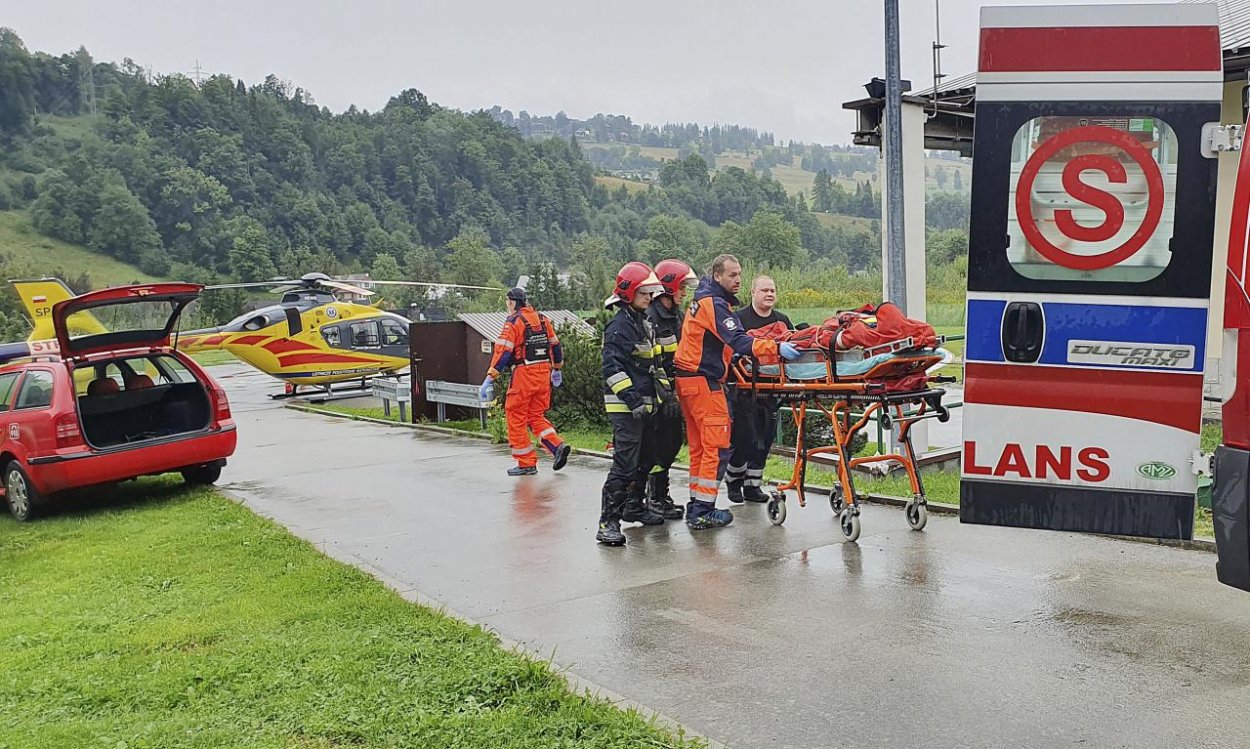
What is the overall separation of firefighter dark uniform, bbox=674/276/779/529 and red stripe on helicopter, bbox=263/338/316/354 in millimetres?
17644

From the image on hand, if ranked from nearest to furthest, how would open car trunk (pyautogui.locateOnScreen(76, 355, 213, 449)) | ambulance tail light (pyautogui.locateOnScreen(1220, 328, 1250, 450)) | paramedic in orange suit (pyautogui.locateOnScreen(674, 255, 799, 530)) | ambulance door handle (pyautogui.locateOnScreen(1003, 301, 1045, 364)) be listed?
1. ambulance tail light (pyautogui.locateOnScreen(1220, 328, 1250, 450))
2. ambulance door handle (pyautogui.locateOnScreen(1003, 301, 1045, 364))
3. paramedic in orange suit (pyautogui.locateOnScreen(674, 255, 799, 530))
4. open car trunk (pyautogui.locateOnScreen(76, 355, 213, 449))

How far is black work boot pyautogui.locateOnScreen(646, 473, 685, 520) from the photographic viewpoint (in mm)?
8609

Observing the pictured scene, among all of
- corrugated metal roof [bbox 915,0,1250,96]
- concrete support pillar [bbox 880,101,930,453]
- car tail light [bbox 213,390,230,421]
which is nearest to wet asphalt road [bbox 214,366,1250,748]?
car tail light [bbox 213,390,230,421]

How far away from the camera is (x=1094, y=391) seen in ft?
15.9

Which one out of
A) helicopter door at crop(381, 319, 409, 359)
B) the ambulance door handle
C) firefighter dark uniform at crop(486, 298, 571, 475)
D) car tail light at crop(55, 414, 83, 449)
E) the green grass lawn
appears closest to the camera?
the green grass lawn

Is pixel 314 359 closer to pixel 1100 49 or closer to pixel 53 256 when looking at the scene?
pixel 1100 49

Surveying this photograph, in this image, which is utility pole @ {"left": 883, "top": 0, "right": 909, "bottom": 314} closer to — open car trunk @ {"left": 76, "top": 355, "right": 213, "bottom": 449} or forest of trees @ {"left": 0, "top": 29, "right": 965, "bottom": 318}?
open car trunk @ {"left": 76, "top": 355, "right": 213, "bottom": 449}

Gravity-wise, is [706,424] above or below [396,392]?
above

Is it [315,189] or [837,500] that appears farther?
[315,189]

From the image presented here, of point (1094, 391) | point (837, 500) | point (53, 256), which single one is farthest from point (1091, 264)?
point (53, 256)

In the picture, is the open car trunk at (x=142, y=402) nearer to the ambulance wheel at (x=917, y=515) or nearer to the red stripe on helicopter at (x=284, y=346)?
the ambulance wheel at (x=917, y=515)

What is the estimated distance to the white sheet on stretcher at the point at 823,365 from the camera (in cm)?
704

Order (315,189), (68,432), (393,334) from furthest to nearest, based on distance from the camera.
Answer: (315,189)
(393,334)
(68,432)

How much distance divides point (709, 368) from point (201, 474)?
6.11 meters
